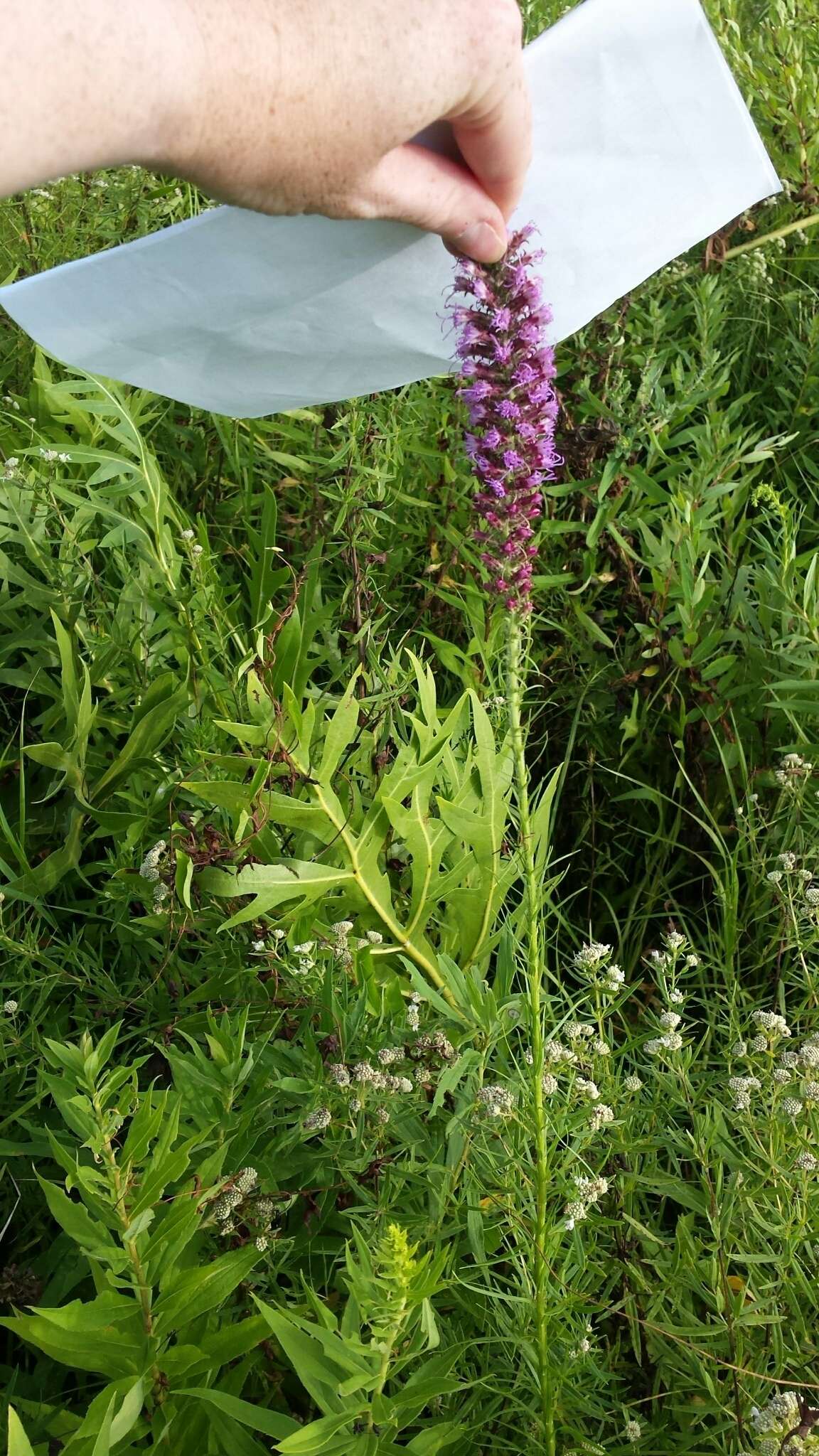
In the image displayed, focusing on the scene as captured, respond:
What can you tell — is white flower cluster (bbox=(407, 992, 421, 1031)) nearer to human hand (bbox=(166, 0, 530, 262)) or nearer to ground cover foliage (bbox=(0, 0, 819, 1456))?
ground cover foliage (bbox=(0, 0, 819, 1456))

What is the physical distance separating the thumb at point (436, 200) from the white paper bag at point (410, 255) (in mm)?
100

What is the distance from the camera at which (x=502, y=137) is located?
1.12m

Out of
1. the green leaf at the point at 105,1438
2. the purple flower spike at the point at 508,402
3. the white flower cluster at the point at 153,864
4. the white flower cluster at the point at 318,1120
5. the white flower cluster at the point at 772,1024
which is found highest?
the purple flower spike at the point at 508,402

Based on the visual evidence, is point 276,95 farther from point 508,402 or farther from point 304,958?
point 304,958

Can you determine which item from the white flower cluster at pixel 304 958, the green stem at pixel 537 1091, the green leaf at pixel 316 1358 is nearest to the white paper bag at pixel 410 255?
the green stem at pixel 537 1091

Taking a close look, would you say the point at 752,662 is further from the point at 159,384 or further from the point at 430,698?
the point at 159,384

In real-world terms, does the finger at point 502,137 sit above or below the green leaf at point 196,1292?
above

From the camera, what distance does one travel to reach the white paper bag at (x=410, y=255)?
47.9 inches

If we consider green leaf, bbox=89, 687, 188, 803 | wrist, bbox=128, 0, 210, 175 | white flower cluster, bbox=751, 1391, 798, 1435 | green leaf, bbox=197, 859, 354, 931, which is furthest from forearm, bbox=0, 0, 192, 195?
white flower cluster, bbox=751, 1391, 798, 1435

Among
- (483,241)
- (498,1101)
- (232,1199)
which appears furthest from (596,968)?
(483,241)

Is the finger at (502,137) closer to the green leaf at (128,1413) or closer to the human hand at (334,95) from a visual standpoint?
the human hand at (334,95)

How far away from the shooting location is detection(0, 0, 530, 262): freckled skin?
82 centimetres

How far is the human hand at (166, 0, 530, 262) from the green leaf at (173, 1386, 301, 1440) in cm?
105

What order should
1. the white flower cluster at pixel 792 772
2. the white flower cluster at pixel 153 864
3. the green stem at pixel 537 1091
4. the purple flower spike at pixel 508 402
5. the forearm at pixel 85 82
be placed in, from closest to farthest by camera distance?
the forearm at pixel 85 82 < the green stem at pixel 537 1091 < the purple flower spike at pixel 508 402 < the white flower cluster at pixel 153 864 < the white flower cluster at pixel 792 772
